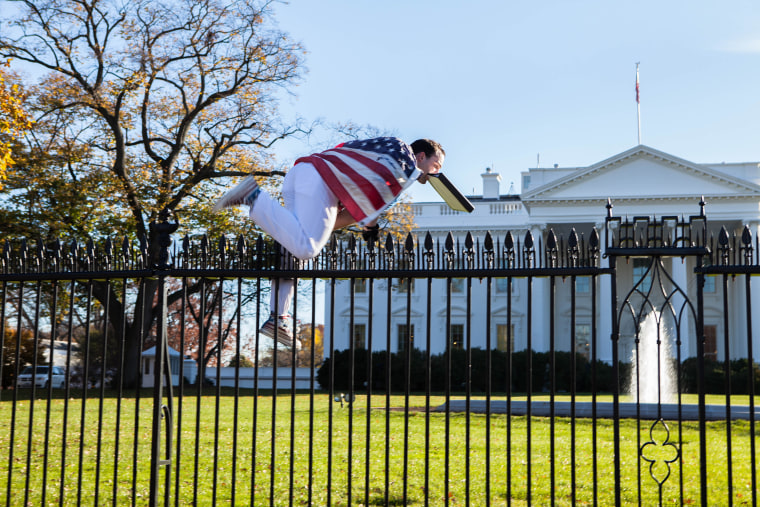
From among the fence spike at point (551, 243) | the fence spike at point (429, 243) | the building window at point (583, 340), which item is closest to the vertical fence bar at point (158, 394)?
the fence spike at point (429, 243)

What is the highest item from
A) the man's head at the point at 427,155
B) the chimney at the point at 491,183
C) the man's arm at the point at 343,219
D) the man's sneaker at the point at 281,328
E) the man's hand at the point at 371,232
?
the chimney at the point at 491,183

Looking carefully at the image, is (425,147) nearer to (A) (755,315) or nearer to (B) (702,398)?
(B) (702,398)

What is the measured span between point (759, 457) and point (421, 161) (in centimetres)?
765

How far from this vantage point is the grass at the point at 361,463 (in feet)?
15.6

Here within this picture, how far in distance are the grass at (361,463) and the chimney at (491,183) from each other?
106 feet

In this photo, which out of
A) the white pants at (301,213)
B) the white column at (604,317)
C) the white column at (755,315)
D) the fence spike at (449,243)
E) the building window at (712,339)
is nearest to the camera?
the white pants at (301,213)

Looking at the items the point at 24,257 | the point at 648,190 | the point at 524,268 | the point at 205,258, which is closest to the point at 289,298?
the point at 205,258

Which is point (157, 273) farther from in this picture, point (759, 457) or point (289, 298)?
point (759, 457)

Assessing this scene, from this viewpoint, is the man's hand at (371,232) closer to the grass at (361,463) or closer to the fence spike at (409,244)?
the fence spike at (409,244)

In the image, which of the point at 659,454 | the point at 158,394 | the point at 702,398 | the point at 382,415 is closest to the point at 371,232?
the point at 158,394

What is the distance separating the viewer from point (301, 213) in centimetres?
387

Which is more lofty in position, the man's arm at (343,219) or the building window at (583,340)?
the man's arm at (343,219)

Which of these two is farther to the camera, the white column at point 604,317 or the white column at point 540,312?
the white column at point 540,312

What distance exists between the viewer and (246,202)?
12.6ft
